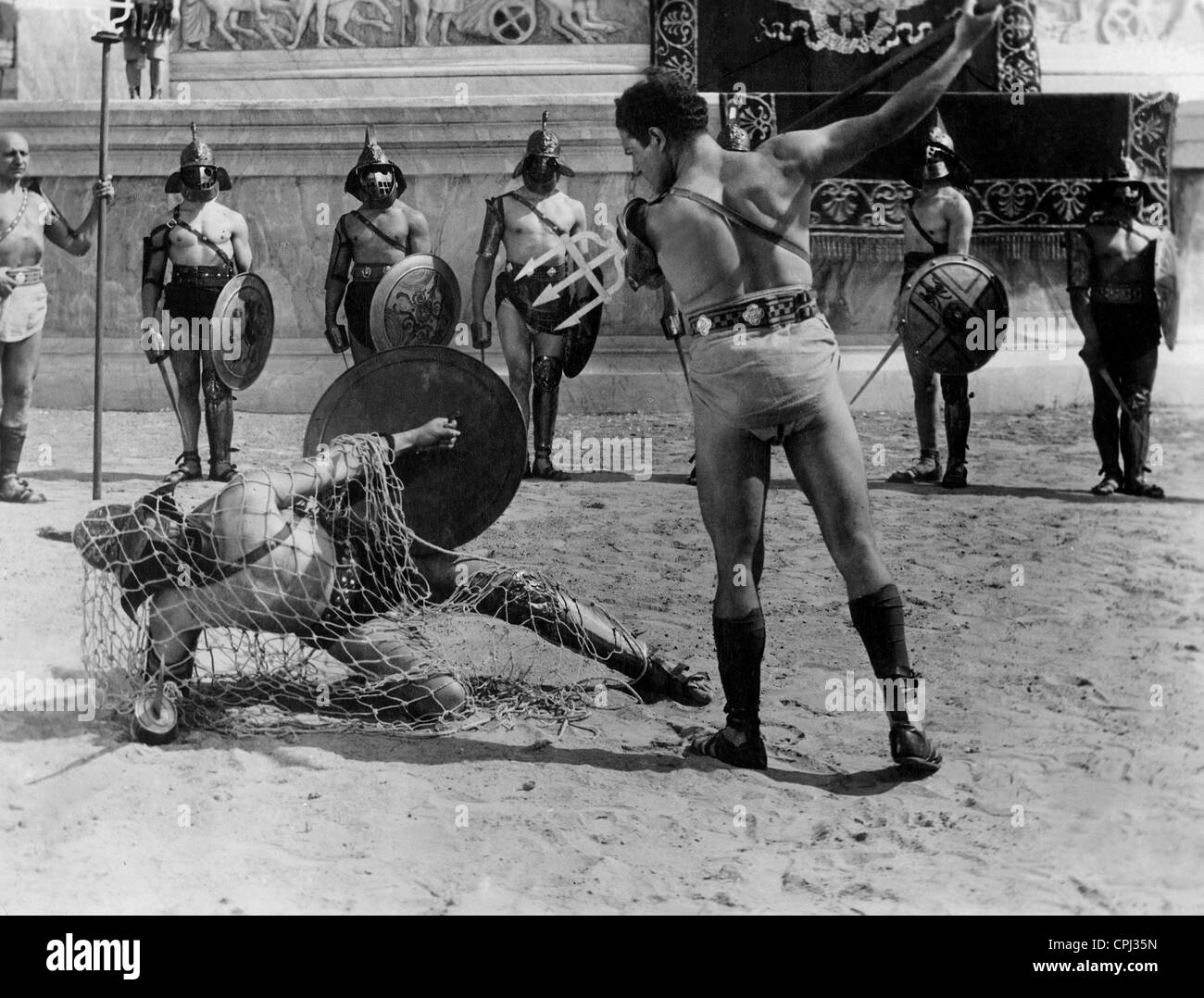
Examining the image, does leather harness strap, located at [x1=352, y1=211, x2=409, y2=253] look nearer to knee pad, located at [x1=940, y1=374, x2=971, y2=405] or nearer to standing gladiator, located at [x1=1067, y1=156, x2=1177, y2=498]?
knee pad, located at [x1=940, y1=374, x2=971, y2=405]

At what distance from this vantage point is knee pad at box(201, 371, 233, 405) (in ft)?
31.5

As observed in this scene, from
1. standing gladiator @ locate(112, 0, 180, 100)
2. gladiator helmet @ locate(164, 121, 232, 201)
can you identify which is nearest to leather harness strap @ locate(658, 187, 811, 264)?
gladiator helmet @ locate(164, 121, 232, 201)

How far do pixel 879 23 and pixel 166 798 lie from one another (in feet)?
35.3

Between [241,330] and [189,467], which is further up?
[241,330]

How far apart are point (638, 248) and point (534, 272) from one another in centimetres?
519

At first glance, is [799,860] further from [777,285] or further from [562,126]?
[562,126]

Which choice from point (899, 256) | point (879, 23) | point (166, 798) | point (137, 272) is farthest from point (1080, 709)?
point (879, 23)

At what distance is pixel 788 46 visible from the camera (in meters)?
13.5

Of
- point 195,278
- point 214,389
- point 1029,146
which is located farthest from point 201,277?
point 1029,146

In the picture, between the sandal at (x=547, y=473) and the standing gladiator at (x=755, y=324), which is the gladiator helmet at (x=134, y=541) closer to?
the standing gladiator at (x=755, y=324)

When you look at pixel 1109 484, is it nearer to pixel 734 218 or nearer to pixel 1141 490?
pixel 1141 490

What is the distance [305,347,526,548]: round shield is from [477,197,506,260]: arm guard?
15.0 feet

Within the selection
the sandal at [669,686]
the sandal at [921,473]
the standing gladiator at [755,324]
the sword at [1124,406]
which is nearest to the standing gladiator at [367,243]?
the sandal at [921,473]
